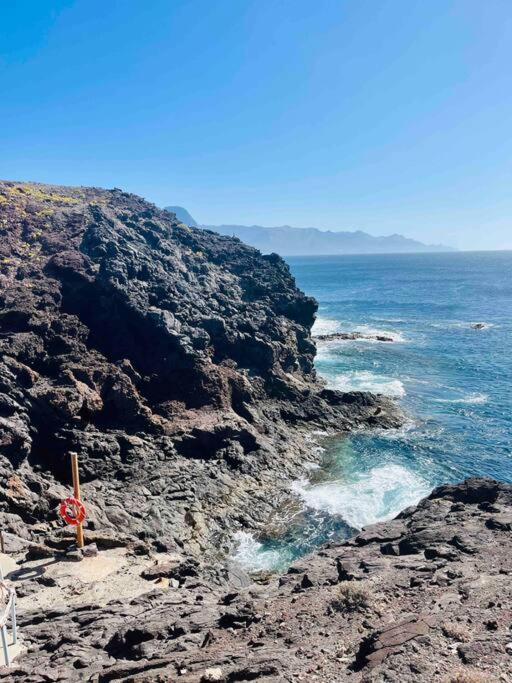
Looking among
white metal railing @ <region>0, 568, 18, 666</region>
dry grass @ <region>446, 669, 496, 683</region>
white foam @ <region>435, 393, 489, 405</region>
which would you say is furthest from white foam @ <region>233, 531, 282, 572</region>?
white foam @ <region>435, 393, 489, 405</region>

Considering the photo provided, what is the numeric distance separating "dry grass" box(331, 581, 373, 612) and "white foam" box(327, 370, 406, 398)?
112 ft

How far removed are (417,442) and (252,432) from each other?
1332 centimetres

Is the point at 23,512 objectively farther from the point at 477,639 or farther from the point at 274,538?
the point at 477,639

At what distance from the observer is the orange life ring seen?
18.9 m

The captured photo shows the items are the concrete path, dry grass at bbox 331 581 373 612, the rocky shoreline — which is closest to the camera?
the rocky shoreline

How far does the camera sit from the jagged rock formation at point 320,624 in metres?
9.96

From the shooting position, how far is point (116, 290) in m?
39.4

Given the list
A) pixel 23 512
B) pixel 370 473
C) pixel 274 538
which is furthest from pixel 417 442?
pixel 23 512

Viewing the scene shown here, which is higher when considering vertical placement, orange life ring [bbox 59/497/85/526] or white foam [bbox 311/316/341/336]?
white foam [bbox 311/316/341/336]

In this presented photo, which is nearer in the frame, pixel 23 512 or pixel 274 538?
pixel 23 512

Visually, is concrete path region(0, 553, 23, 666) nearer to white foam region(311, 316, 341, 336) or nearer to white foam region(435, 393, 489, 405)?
white foam region(435, 393, 489, 405)

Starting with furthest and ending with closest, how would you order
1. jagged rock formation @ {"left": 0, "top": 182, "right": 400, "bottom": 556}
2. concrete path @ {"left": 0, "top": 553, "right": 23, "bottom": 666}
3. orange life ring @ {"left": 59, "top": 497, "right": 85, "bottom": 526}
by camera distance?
jagged rock formation @ {"left": 0, "top": 182, "right": 400, "bottom": 556}, orange life ring @ {"left": 59, "top": 497, "right": 85, "bottom": 526}, concrete path @ {"left": 0, "top": 553, "right": 23, "bottom": 666}

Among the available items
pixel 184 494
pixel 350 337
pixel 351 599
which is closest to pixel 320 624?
pixel 351 599

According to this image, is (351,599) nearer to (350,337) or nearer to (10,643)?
(10,643)
